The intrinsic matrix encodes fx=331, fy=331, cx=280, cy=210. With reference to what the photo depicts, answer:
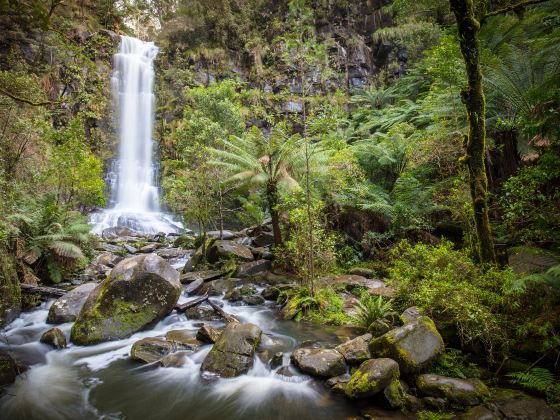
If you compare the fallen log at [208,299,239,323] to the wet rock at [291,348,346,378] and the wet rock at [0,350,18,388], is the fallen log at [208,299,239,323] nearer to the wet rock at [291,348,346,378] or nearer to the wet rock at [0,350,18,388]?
the wet rock at [291,348,346,378]

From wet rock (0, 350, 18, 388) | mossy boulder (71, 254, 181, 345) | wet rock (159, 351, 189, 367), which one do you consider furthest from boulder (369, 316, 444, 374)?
wet rock (0, 350, 18, 388)

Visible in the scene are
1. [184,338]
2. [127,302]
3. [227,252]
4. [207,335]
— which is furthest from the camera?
[227,252]

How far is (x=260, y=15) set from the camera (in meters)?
26.7

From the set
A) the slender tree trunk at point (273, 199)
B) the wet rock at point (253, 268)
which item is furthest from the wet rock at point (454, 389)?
the wet rock at point (253, 268)

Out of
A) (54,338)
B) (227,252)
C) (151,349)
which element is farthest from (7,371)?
(227,252)

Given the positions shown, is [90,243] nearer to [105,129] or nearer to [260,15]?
[105,129]

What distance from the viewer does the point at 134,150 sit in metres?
23.4

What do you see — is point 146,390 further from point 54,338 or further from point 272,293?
point 272,293

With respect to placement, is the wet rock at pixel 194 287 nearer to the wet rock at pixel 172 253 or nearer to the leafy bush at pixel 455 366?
the wet rock at pixel 172 253

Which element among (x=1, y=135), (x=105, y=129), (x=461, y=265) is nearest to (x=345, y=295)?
(x=461, y=265)

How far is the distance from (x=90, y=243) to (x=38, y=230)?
158 cm

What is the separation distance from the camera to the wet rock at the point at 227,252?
31.5 feet

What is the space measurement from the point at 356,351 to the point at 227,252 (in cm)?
600

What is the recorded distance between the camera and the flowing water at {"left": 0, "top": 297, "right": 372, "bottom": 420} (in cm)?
380
